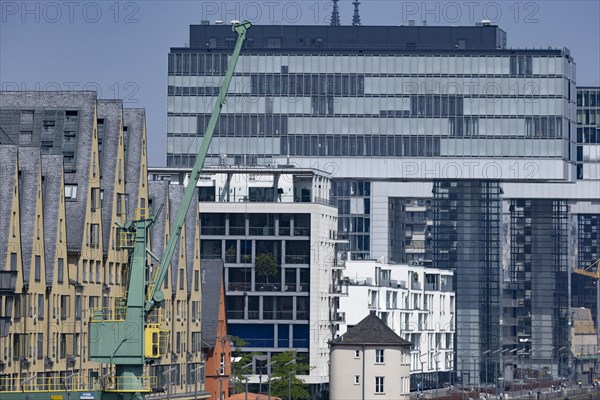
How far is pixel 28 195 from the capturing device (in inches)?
4825

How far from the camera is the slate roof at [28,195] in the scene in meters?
121

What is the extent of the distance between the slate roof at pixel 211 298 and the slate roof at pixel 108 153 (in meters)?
34.9

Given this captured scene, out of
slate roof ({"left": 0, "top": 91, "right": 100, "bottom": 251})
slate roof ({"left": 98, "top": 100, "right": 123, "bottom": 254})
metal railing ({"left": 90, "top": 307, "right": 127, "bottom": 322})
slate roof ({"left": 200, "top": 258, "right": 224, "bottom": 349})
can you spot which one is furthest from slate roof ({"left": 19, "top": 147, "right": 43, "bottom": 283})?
slate roof ({"left": 200, "top": 258, "right": 224, "bottom": 349})

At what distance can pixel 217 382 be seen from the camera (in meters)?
174

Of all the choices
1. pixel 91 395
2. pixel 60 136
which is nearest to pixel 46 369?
pixel 91 395

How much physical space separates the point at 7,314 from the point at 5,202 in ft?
20.7

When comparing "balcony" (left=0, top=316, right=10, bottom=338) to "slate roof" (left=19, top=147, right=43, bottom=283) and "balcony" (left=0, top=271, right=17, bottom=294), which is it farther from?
"slate roof" (left=19, top=147, right=43, bottom=283)

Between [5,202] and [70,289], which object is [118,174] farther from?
[5,202]

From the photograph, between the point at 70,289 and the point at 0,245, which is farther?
the point at 70,289

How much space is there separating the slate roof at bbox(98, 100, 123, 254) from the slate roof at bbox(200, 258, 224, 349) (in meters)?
34.9

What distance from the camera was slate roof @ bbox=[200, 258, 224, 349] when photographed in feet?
570

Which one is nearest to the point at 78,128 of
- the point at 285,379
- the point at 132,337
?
the point at 132,337

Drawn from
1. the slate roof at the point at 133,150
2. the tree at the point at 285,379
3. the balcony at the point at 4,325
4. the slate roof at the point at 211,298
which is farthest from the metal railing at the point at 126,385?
the tree at the point at 285,379

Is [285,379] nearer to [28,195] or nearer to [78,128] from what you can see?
[78,128]
